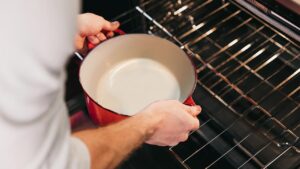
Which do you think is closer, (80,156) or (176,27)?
(80,156)

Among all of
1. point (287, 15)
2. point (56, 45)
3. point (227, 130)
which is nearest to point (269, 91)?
point (227, 130)

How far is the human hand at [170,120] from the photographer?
2.28 ft

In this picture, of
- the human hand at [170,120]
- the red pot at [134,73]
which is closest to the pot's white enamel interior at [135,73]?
the red pot at [134,73]

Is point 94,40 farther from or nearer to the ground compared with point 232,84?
farther from the ground

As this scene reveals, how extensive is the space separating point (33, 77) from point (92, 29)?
419mm

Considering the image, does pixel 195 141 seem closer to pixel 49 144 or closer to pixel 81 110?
pixel 81 110

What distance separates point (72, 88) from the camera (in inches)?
49.1

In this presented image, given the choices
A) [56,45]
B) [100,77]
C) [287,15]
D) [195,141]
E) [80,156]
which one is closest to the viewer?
[56,45]

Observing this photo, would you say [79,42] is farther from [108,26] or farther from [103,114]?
[103,114]

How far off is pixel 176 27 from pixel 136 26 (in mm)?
100

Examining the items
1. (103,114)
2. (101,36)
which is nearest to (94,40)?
(101,36)

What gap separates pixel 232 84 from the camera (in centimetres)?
96

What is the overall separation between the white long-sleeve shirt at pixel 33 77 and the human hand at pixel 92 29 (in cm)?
36

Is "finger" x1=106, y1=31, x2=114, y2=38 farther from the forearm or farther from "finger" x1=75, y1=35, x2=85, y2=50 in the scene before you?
the forearm
